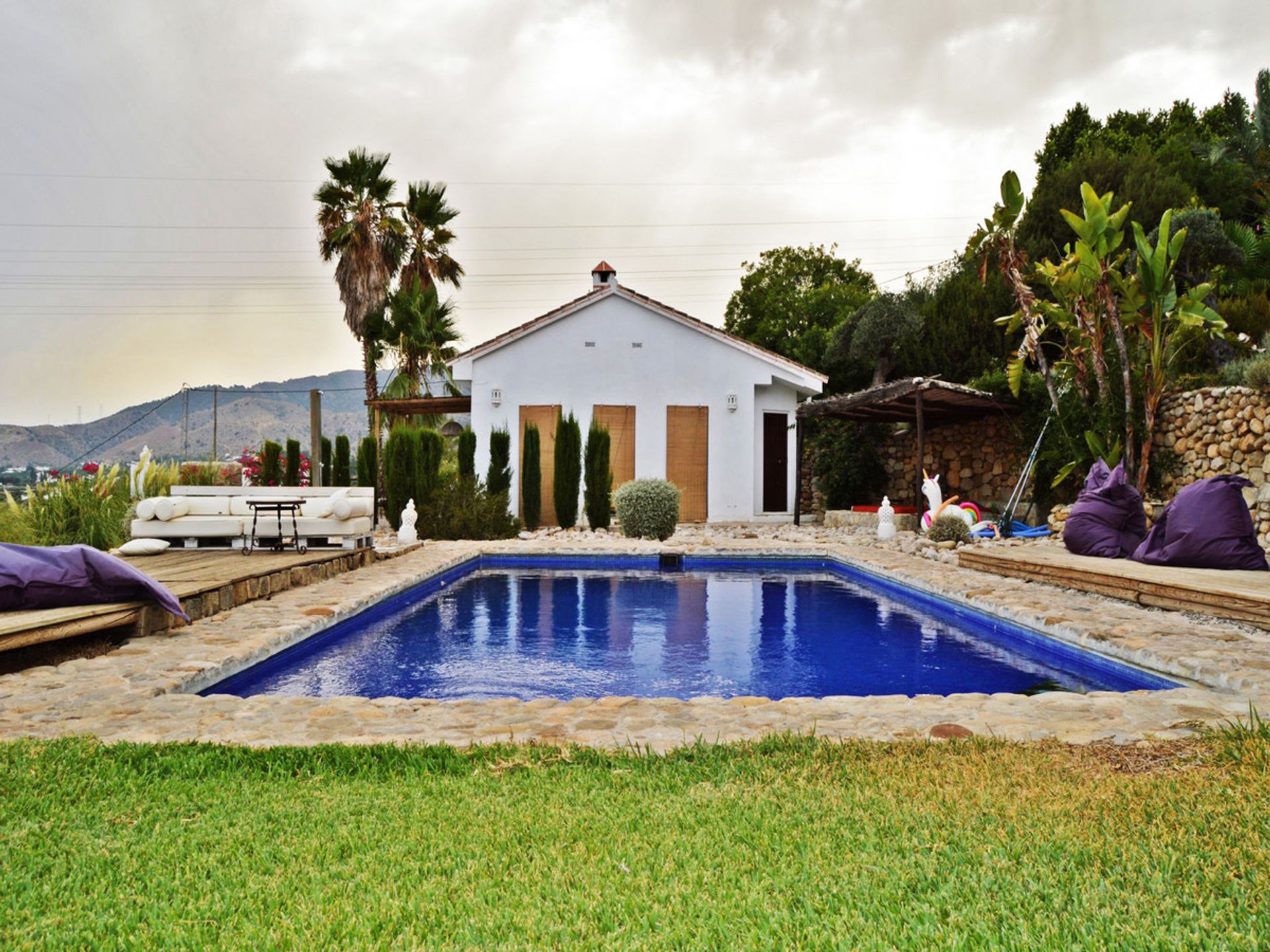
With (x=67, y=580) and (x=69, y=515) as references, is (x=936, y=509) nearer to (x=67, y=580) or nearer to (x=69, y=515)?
(x=67, y=580)

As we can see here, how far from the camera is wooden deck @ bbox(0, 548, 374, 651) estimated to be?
4.55 metres

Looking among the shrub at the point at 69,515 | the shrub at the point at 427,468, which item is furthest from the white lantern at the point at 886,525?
the shrub at the point at 69,515

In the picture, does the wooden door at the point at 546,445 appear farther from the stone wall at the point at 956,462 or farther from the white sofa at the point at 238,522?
the stone wall at the point at 956,462

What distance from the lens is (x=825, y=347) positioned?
24.2 metres

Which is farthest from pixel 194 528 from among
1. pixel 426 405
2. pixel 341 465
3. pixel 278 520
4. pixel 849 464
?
pixel 849 464

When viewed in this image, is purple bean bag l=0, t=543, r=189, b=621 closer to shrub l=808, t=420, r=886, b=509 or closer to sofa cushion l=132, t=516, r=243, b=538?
sofa cushion l=132, t=516, r=243, b=538

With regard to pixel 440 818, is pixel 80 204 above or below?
above

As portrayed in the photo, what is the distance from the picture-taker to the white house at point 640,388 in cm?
1738

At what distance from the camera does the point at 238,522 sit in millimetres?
9906

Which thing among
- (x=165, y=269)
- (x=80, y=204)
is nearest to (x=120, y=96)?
(x=80, y=204)

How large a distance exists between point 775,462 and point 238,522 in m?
11.8

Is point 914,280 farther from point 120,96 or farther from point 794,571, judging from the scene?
point 120,96

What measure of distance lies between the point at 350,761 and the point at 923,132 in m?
18.1

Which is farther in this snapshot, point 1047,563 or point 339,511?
point 339,511
